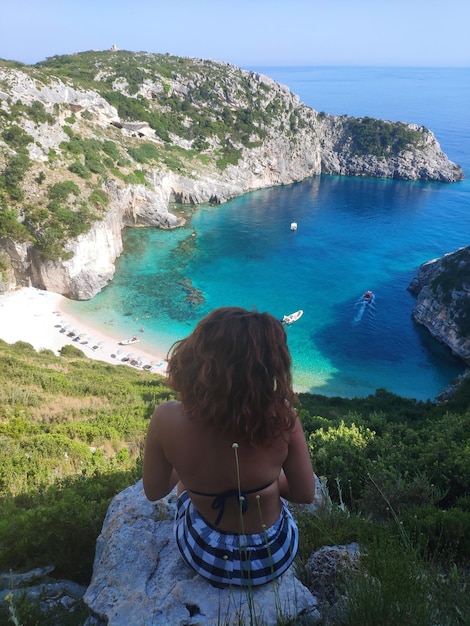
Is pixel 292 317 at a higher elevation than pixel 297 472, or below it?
below

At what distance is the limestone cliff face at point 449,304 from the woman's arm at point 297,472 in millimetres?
29775

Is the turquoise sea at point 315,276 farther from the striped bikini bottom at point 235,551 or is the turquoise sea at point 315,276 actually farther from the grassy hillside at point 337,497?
the striped bikini bottom at point 235,551

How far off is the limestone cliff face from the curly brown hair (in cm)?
3036

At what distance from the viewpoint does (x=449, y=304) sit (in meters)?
29.9

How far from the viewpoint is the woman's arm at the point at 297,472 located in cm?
237

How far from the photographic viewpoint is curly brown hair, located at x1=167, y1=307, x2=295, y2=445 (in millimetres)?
1987

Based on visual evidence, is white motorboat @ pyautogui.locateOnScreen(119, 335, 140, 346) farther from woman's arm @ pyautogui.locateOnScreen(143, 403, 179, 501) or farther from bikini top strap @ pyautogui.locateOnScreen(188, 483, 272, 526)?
bikini top strap @ pyautogui.locateOnScreen(188, 483, 272, 526)

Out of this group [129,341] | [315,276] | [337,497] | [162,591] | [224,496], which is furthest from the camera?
[315,276]

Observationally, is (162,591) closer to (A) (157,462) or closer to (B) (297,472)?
(A) (157,462)

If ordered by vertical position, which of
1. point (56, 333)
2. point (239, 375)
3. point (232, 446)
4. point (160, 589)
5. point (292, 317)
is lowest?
point (292, 317)

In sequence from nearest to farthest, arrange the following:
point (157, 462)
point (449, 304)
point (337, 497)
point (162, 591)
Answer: point (157, 462) < point (162, 591) < point (337, 497) < point (449, 304)

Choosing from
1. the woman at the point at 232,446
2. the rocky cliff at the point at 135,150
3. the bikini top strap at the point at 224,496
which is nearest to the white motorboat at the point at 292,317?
the rocky cliff at the point at 135,150

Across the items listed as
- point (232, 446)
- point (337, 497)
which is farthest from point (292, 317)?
point (232, 446)

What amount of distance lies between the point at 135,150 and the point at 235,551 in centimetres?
5383
